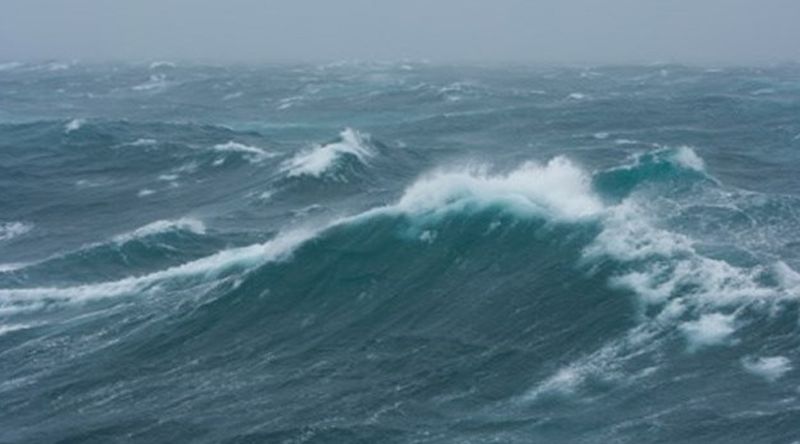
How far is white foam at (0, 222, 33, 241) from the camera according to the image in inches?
2207

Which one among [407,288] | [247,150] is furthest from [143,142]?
[407,288]

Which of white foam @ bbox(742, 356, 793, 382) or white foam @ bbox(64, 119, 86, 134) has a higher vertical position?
white foam @ bbox(64, 119, 86, 134)

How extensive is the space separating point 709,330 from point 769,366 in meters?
3.18

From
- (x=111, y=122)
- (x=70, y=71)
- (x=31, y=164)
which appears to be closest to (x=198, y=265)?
(x=31, y=164)

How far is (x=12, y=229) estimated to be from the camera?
189ft

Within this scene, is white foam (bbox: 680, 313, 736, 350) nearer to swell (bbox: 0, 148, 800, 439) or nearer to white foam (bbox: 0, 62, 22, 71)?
swell (bbox: 0, 148, 800, 439)

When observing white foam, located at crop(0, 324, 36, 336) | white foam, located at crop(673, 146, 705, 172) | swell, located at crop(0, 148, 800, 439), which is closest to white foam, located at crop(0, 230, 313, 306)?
swell, located at crop(0, 148, 800, 439)

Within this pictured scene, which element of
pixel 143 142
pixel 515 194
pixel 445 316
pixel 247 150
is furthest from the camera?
pixel 143 142

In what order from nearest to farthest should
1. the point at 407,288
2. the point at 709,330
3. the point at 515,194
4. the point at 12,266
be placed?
the point at 709,330
the point at 407,288
the point at 12,266
the point at 515,194

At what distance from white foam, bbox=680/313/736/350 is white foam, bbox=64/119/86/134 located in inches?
2697

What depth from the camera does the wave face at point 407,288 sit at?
31.4 metres

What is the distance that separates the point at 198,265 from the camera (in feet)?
157

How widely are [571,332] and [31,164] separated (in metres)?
54.5

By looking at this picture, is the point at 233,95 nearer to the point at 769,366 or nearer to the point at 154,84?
the point at 154,84
